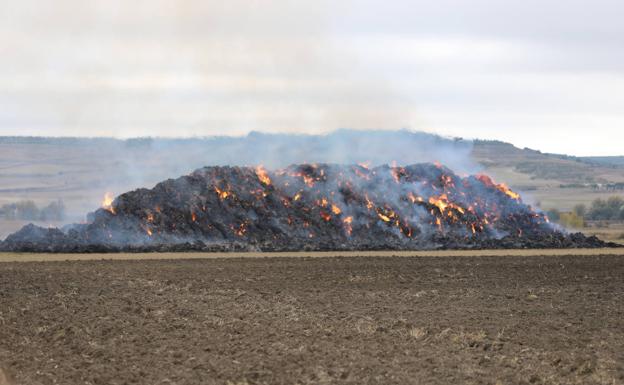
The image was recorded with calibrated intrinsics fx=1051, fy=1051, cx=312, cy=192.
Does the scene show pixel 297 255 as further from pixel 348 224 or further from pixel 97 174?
pixel 97 174

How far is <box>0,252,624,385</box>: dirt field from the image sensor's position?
2123cm

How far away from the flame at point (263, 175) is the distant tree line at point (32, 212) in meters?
23.3

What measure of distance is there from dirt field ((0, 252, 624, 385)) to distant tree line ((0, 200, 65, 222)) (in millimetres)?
48832

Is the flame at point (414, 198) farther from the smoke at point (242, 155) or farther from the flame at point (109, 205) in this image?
the flame at point (109, 205)

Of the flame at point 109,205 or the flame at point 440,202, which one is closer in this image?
the flame at point 109,205

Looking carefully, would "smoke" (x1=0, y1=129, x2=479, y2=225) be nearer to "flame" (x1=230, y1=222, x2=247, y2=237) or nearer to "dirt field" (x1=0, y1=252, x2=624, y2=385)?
"flame" (x1=230, y1=222, x2=247, y2=237)

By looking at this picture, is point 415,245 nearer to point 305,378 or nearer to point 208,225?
point 208,225

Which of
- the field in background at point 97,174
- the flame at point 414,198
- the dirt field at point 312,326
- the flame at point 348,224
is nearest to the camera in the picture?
the dirt field at point 312,326

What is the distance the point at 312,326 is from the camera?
27.7m

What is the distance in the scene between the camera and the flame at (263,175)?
72.5 metres

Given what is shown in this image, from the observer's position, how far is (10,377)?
21.0 m

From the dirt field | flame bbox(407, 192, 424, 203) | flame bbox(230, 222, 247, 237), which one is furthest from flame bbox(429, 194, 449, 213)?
the dirt field

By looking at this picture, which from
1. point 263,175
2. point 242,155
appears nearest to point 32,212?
point 242,155

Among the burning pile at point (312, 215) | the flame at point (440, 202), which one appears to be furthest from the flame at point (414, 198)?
the flame at point (440, 202)
